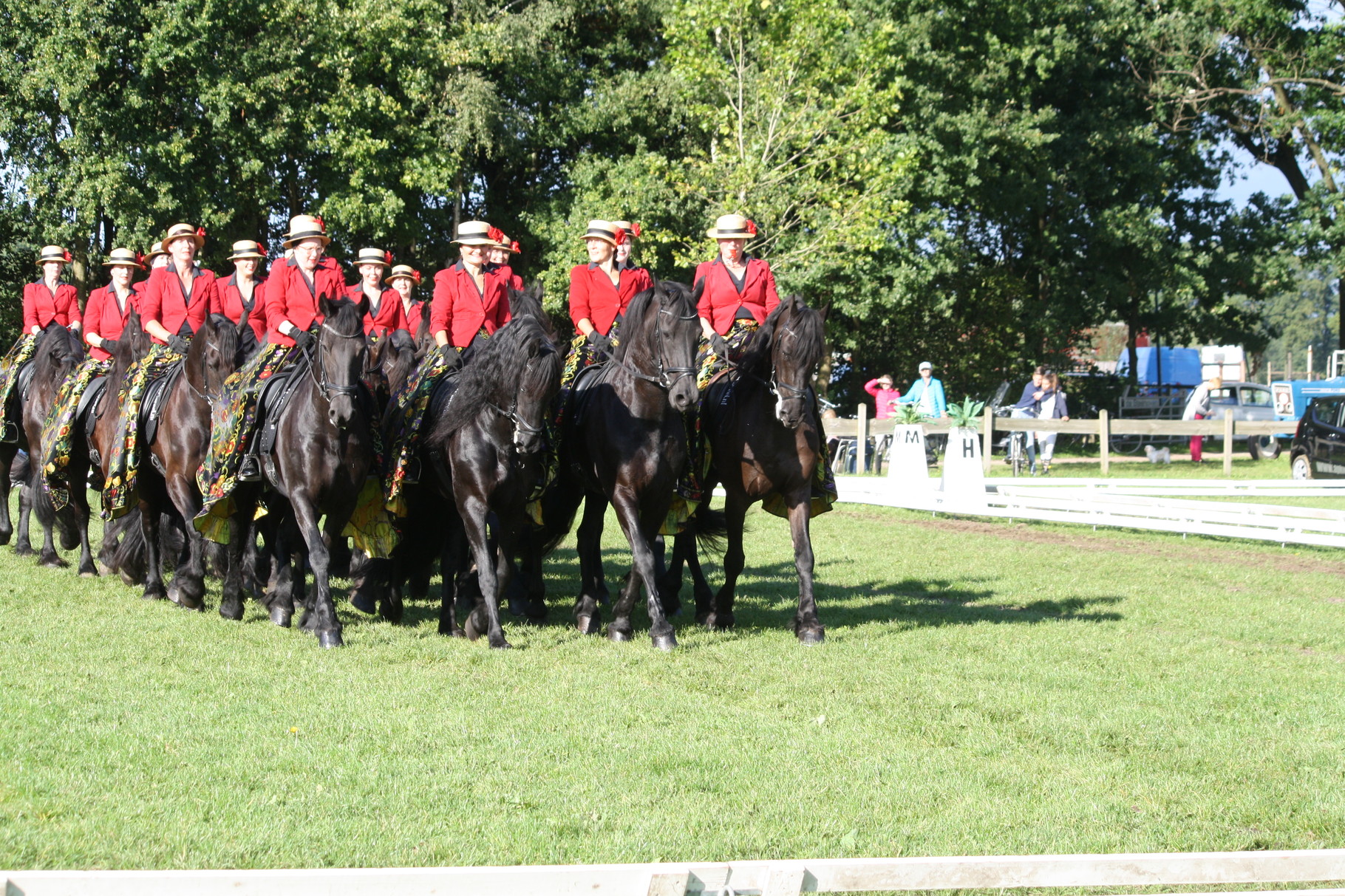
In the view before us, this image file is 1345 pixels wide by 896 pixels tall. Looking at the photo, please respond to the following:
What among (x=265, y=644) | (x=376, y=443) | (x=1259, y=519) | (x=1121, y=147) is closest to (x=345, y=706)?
(x=265, y=644)

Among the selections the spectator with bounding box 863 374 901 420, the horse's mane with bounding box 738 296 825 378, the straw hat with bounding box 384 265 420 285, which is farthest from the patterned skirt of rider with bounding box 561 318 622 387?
the spectator with bounding box 863 374 901 420

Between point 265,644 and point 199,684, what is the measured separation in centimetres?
144

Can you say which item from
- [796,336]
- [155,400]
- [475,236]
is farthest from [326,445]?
[796,336]

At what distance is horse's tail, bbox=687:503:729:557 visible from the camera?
1114 centimetres

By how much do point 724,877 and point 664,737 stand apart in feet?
8.70

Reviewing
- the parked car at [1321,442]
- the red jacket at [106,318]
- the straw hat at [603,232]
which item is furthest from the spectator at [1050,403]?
the red jacket at [106,318]

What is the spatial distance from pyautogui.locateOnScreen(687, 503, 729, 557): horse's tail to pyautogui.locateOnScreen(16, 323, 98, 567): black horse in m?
5.78

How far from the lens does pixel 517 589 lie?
36.1 ft

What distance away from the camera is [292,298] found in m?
10.4

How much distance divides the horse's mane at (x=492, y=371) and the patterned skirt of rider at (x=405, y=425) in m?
0.39

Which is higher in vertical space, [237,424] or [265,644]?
[237,424]

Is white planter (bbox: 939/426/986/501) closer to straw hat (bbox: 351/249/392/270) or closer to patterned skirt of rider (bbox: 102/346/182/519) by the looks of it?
straw hat (bbox: 351/249/392/270)

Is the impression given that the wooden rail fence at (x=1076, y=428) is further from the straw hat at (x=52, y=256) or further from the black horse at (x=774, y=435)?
the straw hat at (x=52, y=256)

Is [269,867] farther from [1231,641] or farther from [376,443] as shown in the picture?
[1231,641]
